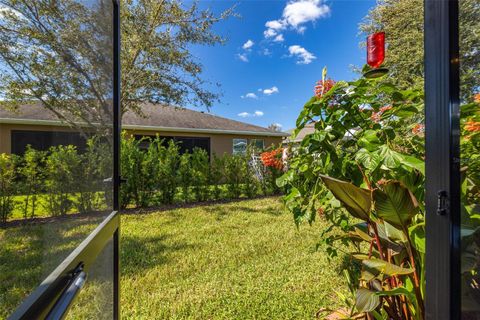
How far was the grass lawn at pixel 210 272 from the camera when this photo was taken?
3.62 ft

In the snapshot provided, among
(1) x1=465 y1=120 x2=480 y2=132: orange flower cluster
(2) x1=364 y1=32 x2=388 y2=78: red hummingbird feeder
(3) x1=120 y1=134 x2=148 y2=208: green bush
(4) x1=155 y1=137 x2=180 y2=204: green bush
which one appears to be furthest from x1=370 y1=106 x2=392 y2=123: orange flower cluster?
(3) x1=120 y1=134 x2=148 y2=208: green bush

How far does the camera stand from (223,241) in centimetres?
402

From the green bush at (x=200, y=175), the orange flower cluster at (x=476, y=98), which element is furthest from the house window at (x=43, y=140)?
the green bush at (x=200, y=175)

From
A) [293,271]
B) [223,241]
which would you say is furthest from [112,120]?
[223,241]

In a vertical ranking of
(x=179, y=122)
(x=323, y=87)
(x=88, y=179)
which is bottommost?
(x=88, y=179)

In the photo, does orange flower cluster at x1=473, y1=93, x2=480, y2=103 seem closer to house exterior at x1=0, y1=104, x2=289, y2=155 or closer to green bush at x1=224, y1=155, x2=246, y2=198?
house exterior at x1=0, y1=104, x2=289, y2=155

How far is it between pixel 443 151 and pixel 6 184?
1.18m

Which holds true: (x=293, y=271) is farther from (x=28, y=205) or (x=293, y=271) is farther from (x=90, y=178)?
(x=28, y=205)

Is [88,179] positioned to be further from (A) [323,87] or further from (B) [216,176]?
(B) [216,176]

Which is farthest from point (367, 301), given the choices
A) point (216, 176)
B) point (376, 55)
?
point (216, 176)

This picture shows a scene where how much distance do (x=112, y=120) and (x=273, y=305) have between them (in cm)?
205

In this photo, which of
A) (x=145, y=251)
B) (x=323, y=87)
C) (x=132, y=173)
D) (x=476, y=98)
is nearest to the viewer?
(x=476, y=98)

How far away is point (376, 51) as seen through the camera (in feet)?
5.16

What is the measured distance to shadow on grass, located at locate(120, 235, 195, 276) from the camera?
313cm
